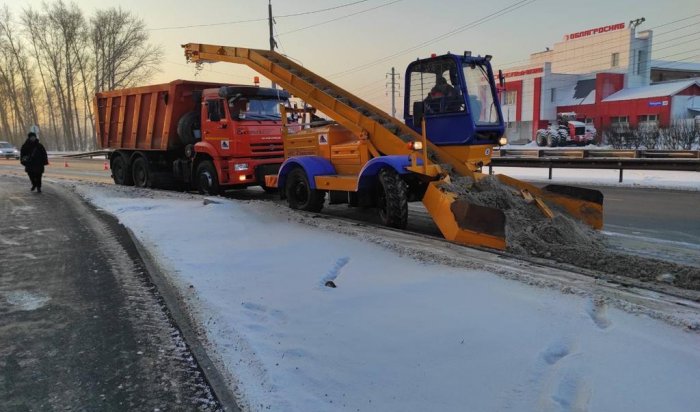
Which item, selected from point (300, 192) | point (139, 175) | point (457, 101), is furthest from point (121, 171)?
point (457, 101)

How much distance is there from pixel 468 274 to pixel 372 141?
412 centimetres

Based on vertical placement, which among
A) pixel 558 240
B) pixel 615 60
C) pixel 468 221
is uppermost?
pixel 615 60

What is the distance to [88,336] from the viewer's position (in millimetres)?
4430

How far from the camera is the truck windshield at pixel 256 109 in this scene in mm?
13117

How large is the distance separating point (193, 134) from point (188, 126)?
10.1 inches

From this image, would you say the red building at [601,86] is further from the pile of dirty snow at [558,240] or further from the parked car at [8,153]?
the pile of dirty snow at [558,240]

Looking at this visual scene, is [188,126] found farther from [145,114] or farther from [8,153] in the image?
[8,153]

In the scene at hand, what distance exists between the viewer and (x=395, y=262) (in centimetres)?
627

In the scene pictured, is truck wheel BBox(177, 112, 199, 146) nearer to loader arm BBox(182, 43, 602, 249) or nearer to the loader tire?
loader arm BBox(182, 43, 602, 249)

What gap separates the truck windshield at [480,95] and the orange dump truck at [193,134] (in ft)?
20.0

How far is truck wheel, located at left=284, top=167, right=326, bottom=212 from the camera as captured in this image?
10258 millimetres

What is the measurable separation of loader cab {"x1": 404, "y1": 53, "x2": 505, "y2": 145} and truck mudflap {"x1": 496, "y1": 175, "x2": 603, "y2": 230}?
3.51ft

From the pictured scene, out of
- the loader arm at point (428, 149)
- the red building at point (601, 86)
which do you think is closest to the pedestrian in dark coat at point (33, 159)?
the loader arm at point (428, 149)

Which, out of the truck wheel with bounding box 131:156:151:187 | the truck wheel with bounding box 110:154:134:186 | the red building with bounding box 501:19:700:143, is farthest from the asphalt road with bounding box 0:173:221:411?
the red building with bounding box 501:19:700:143
